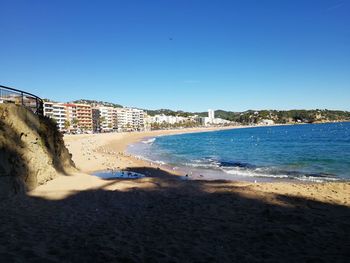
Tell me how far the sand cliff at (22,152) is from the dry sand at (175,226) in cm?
65

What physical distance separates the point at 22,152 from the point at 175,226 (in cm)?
737

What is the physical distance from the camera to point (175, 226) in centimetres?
788

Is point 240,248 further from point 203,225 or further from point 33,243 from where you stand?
point 33,243

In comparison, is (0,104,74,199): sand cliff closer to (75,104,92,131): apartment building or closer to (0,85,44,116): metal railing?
(0,85,44,116): metal railing

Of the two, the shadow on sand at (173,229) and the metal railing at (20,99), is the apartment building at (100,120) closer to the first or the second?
the metal railing at (20,99)

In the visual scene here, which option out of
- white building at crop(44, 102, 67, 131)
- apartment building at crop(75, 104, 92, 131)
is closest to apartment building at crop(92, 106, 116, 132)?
apartment building at crop(75, 104, 92, 131)

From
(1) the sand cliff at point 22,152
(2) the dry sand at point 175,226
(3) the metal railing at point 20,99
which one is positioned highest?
(3) the metal railing at point 20,99

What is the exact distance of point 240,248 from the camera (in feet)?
20.7

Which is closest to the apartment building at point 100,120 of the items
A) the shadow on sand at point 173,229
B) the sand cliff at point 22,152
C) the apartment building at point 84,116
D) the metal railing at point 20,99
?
the apartment building at point 84,116

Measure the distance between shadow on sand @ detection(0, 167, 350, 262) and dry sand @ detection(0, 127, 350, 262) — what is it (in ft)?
0.06

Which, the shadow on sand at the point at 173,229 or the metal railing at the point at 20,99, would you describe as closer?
the shadow on sand at the point at 173,229

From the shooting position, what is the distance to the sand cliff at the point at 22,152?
10.5 meters

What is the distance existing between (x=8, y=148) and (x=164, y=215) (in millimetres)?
6138

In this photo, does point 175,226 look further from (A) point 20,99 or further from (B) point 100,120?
(B) point 100,120
